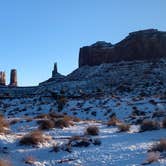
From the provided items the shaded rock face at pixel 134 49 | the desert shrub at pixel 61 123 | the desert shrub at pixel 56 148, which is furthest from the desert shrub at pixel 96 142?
the shaded rock face at pixel 134 49

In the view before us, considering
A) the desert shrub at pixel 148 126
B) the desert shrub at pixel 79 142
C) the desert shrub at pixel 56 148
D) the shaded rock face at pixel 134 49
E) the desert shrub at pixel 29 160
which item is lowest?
the desert shrub at pixel 29 160

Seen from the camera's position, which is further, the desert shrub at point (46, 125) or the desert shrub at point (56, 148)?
the desert shrub at point (46, 125)

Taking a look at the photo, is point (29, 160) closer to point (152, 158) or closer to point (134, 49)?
point (152, 158)

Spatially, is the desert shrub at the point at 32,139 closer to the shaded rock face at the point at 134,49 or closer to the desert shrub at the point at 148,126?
the desert shrub at the point at 148,126

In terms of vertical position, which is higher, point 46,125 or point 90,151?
point 46,125

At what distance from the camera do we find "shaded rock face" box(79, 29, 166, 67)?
113188mm

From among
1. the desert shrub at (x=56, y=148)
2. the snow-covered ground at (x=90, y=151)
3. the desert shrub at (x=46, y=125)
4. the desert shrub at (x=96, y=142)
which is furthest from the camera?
the desert shrub at (x=46, y=125)

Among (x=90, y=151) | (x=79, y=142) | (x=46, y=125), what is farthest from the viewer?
(x=46, y=125)

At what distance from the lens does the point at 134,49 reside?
11556cm

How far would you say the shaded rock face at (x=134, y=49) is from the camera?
113 m

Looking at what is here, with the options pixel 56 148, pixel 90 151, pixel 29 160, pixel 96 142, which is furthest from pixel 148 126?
pixel 29 160

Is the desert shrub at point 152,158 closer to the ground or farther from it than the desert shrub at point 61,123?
closer to the ground

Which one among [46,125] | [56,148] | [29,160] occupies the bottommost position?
[29,160]

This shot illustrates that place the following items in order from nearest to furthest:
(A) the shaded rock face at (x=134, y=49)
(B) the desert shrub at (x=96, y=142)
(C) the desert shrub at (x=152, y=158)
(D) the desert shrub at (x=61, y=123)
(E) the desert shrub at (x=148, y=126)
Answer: (C) the desert shrub at (x=152, y=158)
(B) the desert shrub at (x=96, y=142)
(E) the desert shrub at (x=148, y=126)
(D) the desert shrub at (x=61, y=123)
(A) the shaded rock face at (x=134, y=49)
